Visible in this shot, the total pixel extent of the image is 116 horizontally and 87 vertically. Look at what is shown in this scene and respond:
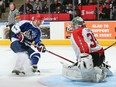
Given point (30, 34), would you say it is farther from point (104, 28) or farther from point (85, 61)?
point (104, 28)

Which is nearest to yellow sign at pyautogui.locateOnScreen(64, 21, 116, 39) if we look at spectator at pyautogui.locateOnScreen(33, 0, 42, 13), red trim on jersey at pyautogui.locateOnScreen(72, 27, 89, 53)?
spectator at pyautogui.locateOnScreen(33, 0, 42, 13)

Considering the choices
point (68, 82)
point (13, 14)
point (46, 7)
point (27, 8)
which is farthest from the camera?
point (27, 8)

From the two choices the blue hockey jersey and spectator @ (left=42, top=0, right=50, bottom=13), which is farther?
spectator @ (left=42, top=0, right=50, bottom=13)

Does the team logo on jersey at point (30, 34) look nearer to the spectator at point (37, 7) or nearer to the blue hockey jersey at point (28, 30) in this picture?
the blue hockey jersey at point (28, 30)

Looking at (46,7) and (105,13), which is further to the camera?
(46,7)

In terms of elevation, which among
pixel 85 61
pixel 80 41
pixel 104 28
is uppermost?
pixel 80 41

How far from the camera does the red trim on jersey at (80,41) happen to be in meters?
4.60

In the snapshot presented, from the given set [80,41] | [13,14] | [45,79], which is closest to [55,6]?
[13,14]

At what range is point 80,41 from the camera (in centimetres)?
465

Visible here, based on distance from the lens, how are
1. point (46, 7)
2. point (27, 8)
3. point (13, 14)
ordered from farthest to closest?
point (27, 8) < point (46, 7) < point (13, 14)

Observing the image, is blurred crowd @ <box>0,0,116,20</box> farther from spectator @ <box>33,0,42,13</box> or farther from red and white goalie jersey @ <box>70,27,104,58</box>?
red and white goalie jersey @ <box>70,27,104,58</box>

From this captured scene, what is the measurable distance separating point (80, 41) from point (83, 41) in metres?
0.04

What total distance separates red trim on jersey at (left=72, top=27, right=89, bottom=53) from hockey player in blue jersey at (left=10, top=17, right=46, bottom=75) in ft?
2.99

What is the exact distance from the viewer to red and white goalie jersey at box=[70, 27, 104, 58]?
182 inches
